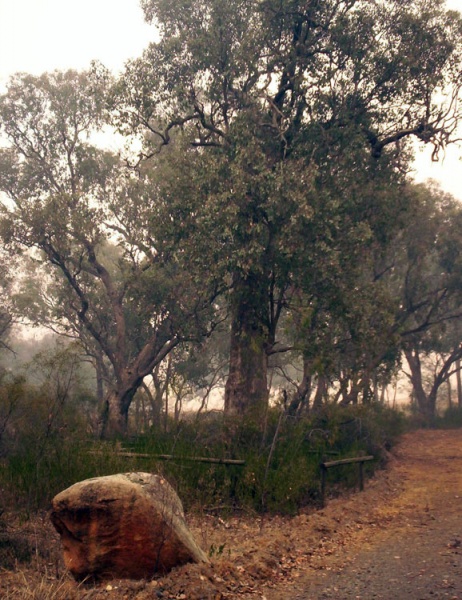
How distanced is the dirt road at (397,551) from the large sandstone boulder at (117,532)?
1406mm

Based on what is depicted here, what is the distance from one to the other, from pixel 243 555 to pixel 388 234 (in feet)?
50.1

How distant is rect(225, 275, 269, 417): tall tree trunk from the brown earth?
5287 millimetres

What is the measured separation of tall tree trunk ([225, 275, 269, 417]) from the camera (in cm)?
1698

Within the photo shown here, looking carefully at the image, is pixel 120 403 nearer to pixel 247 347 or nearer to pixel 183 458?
pixel 247 347

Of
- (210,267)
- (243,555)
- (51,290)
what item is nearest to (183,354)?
(51,290)

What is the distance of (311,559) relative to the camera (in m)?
8.64

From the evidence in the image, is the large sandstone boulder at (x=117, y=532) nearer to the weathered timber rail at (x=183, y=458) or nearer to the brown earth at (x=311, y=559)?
the brown earth at (x=311, y=559)

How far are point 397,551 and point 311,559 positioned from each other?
4.33 ft

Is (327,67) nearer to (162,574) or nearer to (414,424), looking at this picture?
(162,574)

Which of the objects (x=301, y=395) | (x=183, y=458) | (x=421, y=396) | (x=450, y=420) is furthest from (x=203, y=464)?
(x=421, y=396)

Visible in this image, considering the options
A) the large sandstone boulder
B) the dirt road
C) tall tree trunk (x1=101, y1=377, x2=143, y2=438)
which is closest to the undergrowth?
the dirt road

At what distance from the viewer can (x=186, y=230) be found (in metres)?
17.8

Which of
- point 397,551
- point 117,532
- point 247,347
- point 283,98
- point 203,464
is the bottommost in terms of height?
point 397,551

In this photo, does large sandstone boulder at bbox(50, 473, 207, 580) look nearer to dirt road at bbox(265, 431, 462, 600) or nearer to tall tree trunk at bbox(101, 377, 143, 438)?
dirt road at bbox(265, 431, 462, 600)
